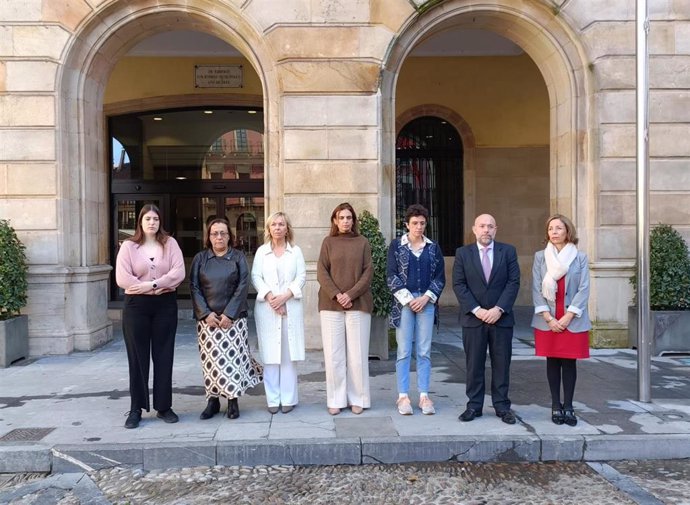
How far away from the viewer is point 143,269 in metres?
5.47

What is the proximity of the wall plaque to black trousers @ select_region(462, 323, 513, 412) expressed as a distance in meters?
9.92

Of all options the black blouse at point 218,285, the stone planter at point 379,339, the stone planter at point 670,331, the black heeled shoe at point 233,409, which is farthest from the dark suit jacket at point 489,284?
the stone planter at point 670,331

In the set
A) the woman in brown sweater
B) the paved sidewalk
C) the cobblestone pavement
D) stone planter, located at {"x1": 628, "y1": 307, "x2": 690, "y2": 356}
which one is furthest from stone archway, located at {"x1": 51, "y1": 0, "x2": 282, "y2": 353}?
stone planter, located at {"x1": 628, "y1": 307, "x2": 690, "y2": 356}

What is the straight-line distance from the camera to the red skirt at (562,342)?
5375 mm

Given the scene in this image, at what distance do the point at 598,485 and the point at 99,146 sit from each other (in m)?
8.94

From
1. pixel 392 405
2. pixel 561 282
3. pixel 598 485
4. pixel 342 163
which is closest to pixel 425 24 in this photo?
pixel 342 163

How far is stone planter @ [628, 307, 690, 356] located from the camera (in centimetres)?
869

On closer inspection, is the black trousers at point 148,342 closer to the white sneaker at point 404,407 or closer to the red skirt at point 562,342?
the white sneaker at point 404,407

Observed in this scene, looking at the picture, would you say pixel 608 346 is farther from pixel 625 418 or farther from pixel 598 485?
pixel 598 485

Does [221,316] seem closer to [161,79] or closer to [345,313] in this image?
[345,313]

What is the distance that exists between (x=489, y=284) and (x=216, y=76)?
33.1 feet

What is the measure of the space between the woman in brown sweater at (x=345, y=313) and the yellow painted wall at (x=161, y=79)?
342 inches

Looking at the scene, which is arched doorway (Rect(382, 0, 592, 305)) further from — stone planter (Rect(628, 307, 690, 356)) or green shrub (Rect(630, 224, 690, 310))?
stone planter (Rect(628, 307, 690, 356))

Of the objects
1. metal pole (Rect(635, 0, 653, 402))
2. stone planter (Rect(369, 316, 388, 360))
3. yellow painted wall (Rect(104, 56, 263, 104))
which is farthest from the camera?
yellow painted wall (Rect(104, 56, 263, 104))
